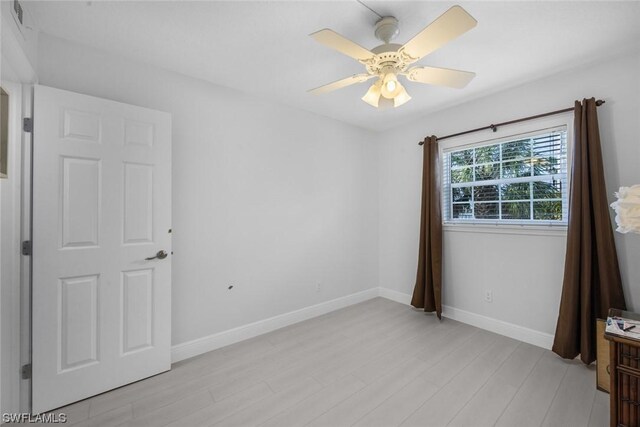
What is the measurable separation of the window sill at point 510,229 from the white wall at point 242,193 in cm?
128

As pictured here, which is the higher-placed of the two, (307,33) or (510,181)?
(307,33)

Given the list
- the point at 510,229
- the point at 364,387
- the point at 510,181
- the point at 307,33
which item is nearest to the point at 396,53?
the point at 307,33

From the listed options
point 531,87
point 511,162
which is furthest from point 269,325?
point 531,87

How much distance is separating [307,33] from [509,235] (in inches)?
105

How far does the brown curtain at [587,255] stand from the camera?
209 centimetres

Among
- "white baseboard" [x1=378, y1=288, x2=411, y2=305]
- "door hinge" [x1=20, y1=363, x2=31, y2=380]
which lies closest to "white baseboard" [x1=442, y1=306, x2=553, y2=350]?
"white baseboard" [x1=378, y1=288, x2=411, y2=305]

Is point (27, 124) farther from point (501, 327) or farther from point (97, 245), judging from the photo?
point (501, 327)

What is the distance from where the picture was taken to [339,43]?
1.49 m

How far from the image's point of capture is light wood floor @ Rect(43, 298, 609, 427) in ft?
5.52

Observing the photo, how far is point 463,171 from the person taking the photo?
10.5 feet

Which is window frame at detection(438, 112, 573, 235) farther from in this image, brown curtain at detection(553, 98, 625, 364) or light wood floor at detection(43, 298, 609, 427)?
light wood floor at detection(43, 298, 609, 427)

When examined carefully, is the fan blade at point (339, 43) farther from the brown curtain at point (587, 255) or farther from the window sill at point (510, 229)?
the window sill at point (510, 229)

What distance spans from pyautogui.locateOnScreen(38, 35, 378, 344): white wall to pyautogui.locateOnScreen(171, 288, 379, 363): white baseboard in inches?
2.2

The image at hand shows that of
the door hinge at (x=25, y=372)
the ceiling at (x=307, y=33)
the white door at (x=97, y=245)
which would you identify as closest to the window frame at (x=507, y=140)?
the ceiling at (x=307, y=33)
